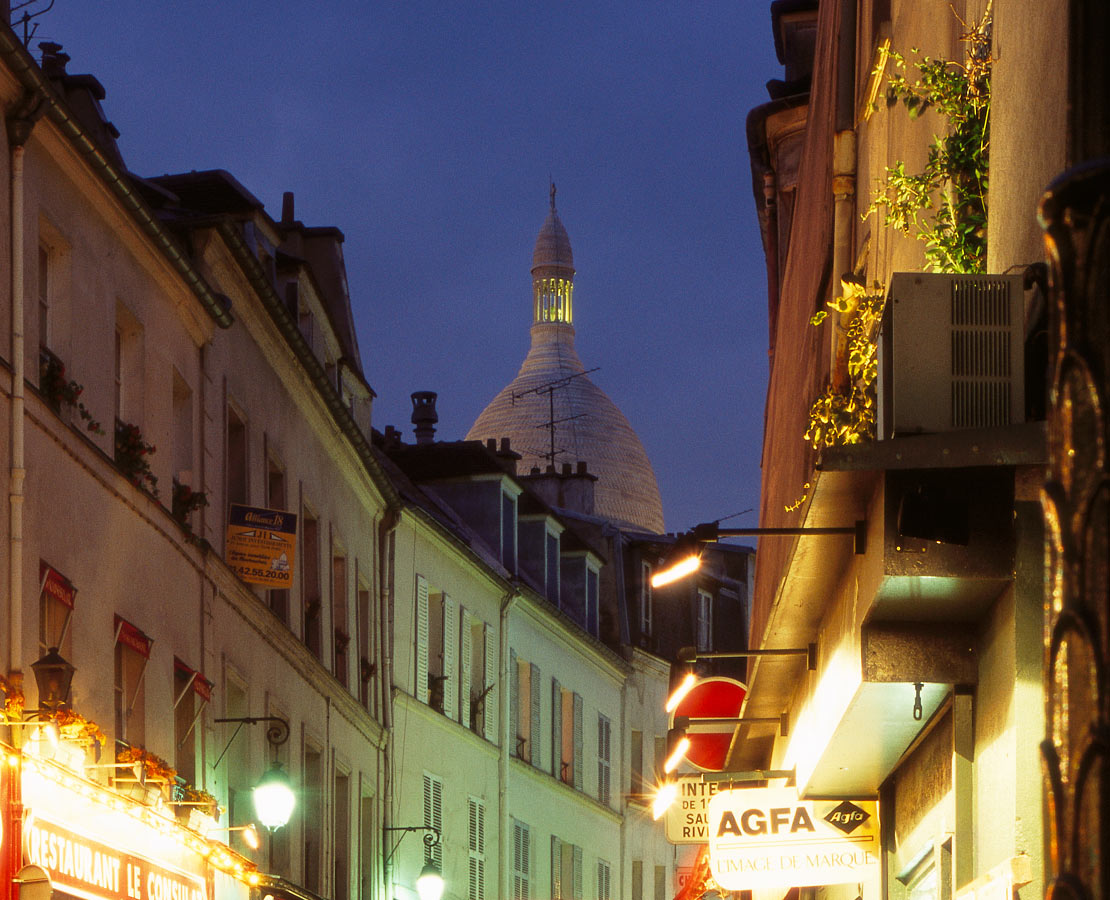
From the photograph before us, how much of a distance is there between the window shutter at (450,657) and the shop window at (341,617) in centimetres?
512

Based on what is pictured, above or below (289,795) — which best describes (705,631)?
above

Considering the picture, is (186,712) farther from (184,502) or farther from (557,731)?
(557,731)

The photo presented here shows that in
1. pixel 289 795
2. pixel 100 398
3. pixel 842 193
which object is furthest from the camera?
pixel 289 795

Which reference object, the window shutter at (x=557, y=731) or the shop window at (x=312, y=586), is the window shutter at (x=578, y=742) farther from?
the shop window at (x=312, y=586)

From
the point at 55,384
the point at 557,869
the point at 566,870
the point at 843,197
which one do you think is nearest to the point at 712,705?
the point at 55,384

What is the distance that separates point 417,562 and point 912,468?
27053 millimetres

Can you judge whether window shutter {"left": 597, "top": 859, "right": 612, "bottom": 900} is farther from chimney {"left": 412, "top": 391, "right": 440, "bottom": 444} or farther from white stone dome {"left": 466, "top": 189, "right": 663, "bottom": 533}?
white stone dome {"left": 466, "top": 189, "right": 663, "bottom": 533}

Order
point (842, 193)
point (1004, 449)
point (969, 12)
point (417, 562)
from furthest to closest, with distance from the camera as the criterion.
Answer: point (417, 562) → point (842, 193) → point (969, 12) → point (1004, 449)

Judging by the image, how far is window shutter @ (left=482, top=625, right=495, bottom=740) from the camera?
37.1 metres

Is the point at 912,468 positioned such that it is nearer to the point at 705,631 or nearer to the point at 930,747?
the point at 930,747

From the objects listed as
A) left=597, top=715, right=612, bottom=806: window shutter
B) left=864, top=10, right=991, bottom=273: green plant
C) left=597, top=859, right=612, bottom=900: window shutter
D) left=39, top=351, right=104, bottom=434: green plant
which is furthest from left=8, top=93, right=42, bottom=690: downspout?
left=597, top=715, right=612, bottom=806: window shutter

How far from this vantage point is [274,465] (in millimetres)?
25766

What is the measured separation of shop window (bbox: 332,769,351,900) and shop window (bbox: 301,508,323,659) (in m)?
2.03

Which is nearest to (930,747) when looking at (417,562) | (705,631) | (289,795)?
(289,795)
